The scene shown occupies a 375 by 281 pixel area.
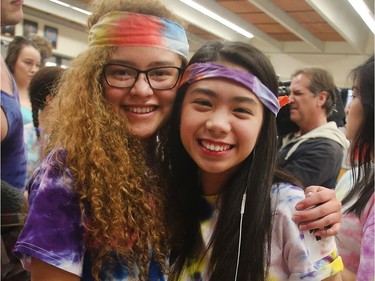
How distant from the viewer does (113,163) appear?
3.67 feet

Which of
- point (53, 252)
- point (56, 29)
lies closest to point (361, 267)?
point (53, 252)

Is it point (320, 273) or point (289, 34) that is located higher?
point (289, 34)

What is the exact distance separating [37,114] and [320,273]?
203cm

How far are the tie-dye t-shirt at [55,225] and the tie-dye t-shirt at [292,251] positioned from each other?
39cm

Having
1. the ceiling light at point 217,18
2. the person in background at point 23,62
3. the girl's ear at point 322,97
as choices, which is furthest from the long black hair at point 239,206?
the ceiling light at point 217,18

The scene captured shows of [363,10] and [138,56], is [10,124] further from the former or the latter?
[363,10]

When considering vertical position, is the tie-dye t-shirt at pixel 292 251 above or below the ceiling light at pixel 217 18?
below

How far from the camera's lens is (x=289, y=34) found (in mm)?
8602

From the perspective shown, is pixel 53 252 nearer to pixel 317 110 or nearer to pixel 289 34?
pixel 317 110

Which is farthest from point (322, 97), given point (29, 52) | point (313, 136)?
point (29, 52)

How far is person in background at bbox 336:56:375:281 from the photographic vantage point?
4.70ft

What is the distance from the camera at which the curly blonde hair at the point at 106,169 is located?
40.3 inches

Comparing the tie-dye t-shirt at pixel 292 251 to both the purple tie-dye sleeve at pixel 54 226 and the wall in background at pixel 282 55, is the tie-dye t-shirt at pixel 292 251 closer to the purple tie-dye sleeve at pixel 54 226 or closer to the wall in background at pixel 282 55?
the purple tie-dye sleeve at pixel 54 226

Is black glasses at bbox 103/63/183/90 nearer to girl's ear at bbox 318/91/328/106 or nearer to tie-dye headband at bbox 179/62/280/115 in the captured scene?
tie-dye headband at bbox 179/62/280/115
